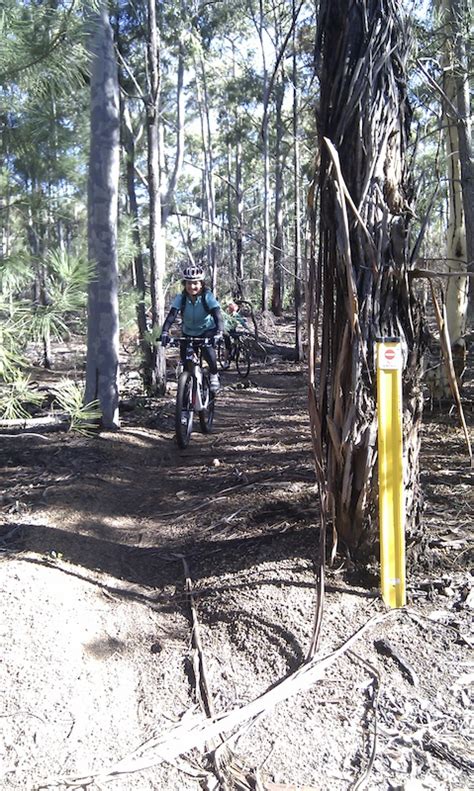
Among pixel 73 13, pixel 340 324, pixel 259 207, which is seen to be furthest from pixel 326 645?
pixel 259 207

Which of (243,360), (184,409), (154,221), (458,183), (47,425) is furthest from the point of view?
(243,360)

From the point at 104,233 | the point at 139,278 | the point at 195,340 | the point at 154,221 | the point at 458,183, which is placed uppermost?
the point at 458,183

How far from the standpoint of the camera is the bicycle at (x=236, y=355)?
12.0 m

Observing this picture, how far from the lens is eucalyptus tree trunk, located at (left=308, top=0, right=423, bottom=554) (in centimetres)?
289

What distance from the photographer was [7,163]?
13.3 ft

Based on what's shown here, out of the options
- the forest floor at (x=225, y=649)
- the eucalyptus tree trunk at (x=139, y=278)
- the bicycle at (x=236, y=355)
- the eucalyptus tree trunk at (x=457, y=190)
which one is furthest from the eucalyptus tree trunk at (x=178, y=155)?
the forest floor at (x=225, y=649)

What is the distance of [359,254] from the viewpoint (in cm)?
296

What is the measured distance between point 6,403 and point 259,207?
39.3 meters

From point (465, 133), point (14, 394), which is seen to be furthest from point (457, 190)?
point (14, 394)

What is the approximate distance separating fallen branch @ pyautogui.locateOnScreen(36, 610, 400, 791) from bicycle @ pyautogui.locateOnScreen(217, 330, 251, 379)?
370 inches

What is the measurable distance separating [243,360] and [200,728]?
33.6ft

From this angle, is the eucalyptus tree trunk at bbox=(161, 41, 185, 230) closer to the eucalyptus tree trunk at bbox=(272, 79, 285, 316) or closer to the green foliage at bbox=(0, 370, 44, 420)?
the eucalyptus tree trunk at bbox=(272, 79, 285, 316)

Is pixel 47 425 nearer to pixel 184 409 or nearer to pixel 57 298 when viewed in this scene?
pixel 184 409

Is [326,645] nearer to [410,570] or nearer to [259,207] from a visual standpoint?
[410,570]
